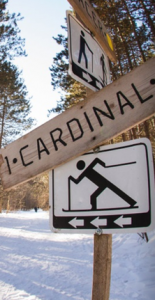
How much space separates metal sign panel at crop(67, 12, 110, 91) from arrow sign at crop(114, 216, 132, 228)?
2.77ft

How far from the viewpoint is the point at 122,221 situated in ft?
3.36

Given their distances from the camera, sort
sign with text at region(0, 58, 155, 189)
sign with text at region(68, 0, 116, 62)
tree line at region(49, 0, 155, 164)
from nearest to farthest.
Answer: sign with text at region(0, 58, 155, 189) → sign with text at region(68, 0, 116, 62) → tree line at region(49, 0, 155, 164)

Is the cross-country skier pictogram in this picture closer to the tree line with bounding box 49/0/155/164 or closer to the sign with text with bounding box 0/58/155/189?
the sign with text with bounding box 0/58/155/189

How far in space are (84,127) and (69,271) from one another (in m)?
5.67

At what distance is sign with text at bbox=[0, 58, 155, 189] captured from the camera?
1.08m

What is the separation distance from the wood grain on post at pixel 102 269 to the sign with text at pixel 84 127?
495 millimetres

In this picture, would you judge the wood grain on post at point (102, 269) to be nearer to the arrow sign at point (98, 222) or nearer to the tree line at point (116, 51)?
the arrow sign at point (98, 222)

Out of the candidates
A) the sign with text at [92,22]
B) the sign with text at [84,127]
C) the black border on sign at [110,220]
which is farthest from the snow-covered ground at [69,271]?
the sign with text at [92,22]

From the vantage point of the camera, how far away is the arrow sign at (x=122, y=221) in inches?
39.7

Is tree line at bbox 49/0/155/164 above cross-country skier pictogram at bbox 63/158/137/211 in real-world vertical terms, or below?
above

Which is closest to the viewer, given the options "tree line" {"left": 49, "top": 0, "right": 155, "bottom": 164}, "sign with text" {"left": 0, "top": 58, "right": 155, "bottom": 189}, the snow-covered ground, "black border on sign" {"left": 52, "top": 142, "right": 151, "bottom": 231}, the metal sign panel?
"black border on sign" {"left": 52, "top": 142, "right": 151, "bottom": 231}

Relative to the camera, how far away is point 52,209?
123 centimetres

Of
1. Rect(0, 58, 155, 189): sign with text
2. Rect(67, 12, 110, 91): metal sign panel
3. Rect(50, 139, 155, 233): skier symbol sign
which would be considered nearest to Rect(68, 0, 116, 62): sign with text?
Rect(67, 12, 110, 91): metal sign panel

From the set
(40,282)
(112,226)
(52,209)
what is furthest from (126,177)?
(40,282)
